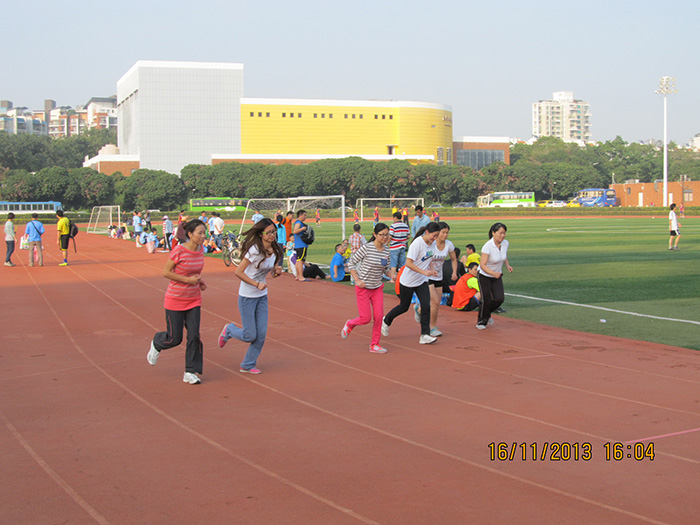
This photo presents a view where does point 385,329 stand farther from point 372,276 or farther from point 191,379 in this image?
point 191,379

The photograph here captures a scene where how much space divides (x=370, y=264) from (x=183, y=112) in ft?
352

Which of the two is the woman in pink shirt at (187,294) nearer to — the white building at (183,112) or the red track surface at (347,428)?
the red track surface at (347,428)

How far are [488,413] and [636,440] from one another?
1286 millimetres

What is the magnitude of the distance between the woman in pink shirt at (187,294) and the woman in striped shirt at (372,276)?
2.24 metres

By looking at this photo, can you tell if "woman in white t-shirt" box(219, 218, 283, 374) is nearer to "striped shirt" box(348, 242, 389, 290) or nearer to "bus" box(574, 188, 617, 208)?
"striped shirt" box(348, 242, 389, 290)

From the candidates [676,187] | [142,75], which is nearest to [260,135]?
[142,75]

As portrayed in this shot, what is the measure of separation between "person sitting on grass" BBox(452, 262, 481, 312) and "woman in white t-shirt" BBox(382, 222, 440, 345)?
9.85ft

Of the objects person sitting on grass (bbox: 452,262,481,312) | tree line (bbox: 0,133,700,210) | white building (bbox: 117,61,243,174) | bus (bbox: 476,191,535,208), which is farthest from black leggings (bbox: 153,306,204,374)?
white building (bbox: 117,61,243,174)

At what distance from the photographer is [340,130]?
11581 centimetres

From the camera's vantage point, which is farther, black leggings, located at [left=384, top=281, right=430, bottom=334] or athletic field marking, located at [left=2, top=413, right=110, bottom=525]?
black leggings, located at [left=384, top=281, right=430, bottom=334]

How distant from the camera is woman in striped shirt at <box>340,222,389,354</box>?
9062 mm

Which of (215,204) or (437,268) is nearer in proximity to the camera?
(437,268)

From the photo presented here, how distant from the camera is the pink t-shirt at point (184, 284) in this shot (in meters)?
7.37

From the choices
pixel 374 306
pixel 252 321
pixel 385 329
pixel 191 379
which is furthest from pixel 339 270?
pixel 191 379
